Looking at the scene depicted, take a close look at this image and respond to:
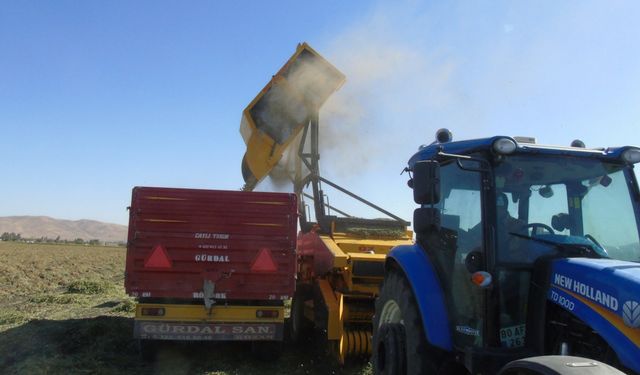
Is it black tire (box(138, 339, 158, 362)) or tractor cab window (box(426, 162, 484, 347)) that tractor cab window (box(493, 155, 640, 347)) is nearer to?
tractor cab window (box(426, 162, 484, 347))

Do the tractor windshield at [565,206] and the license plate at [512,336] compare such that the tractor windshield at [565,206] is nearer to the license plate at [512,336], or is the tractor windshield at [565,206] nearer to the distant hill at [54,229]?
the license plate at [512,336]

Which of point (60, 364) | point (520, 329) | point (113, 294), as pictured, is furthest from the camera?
point (113, 294)

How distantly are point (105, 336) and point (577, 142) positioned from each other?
7.34 meters

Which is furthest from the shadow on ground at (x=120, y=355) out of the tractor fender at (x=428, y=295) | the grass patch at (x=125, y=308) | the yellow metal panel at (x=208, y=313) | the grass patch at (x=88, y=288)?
the grass patch at (x=88, y=288)

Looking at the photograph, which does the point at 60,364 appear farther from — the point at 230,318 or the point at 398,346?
the point at 398,346

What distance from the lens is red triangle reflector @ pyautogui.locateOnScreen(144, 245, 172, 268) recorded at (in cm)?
753

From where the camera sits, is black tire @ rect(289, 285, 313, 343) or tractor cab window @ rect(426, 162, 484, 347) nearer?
tractor cab window @ rect(426, 162, 484, 347)

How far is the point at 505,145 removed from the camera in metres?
3.77

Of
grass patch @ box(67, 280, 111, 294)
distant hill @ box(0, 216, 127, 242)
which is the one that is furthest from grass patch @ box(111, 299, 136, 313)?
distant hill @ box(0, 216, 127, 242)

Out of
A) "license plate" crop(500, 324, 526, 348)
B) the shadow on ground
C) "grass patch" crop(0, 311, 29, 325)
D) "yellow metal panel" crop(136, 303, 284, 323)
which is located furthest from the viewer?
"grass patch" crop(0, 311, 29, 325)

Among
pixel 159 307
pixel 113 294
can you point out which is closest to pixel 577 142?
pixel 159 307

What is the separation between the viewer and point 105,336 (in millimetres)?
8703

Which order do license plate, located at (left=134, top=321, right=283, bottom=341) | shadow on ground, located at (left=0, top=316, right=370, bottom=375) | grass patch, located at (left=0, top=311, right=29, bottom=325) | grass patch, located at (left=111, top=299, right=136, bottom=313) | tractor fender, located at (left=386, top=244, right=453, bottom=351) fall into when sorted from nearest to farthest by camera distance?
1. tractor fender, located at (left=386, top=244, right=453, bottom=351)
2. shadow on ground, located at (left=0, top=316, right=370, bottom=375)
3. license plate, located at (left=134, top=321, right=283, bottom=341)
4. grass patch, located at (left=0, top=311, right=29, bottom=325)
5. grass patch, located at (left=111, top=299, right=136, bottom=313)

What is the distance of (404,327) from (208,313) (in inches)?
146
